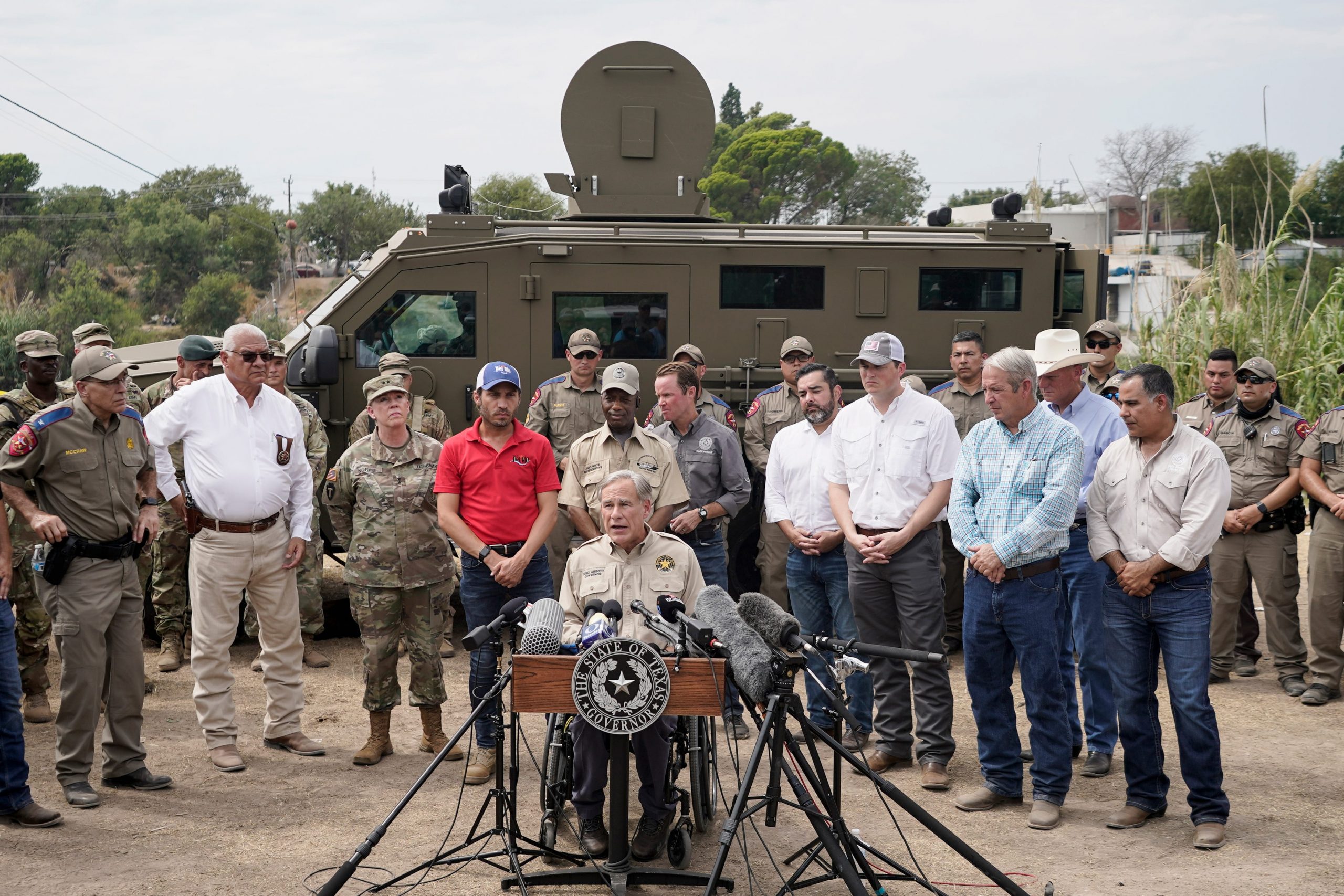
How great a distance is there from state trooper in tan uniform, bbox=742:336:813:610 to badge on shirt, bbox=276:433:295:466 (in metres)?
3.01

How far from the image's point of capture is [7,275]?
37312 millimetres

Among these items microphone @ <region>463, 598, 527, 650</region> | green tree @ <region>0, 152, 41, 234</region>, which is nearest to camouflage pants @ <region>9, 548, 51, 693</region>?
microphone @ <region>463, 598, 527, 650</region>

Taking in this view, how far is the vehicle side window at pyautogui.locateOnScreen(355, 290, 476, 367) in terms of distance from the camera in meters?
8.09

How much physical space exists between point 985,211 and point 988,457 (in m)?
32.6

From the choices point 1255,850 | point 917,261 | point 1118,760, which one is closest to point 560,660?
point 1255,850

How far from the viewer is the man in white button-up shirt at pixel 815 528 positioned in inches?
246

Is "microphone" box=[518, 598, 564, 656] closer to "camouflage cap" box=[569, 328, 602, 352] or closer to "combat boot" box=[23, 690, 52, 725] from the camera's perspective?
"camouflage cap" box=[569, 328, 602, 352]

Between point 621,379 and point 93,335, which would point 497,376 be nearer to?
point 621,379

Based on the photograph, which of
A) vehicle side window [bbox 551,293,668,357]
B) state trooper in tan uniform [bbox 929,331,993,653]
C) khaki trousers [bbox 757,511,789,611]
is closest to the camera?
state trooper in tan uniform [bbox 929,331,993,653]

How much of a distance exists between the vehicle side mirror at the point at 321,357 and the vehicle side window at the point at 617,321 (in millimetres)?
1428

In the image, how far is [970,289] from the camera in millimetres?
8469

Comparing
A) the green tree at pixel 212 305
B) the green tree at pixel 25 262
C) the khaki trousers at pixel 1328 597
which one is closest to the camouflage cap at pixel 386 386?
the khaki trousers at pixel 1328 597

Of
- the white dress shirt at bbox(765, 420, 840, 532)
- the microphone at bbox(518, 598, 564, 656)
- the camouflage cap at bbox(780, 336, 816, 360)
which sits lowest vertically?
the microphone at bbox(518, 598, 564, 656)

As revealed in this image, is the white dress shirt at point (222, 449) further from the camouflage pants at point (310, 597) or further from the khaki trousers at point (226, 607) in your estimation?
the camouflage pants at point (310, 597)
